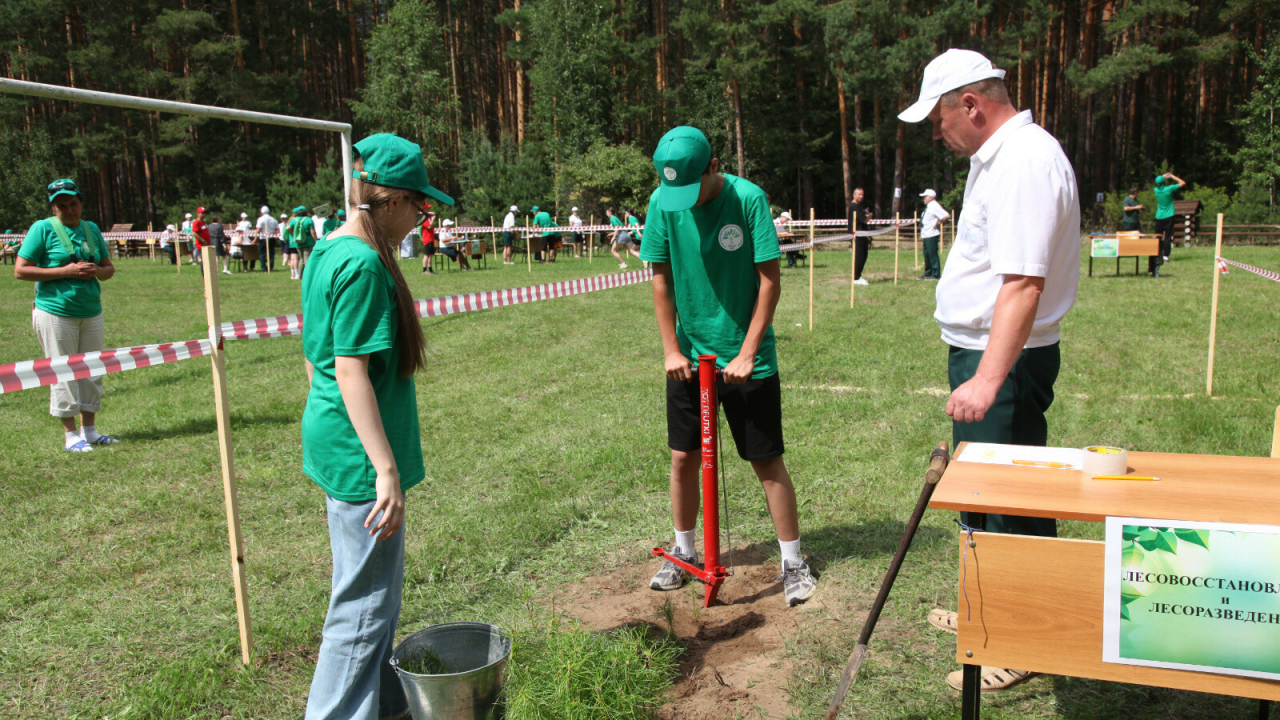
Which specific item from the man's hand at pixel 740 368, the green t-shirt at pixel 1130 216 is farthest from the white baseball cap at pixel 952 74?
the green t-shirt at pixel 1130 216

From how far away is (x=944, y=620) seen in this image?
3330 mm

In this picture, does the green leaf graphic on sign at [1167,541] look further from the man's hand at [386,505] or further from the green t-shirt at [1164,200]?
the green t-shirt at [1164,200]

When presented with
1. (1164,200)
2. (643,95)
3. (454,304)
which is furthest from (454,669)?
(643,95)

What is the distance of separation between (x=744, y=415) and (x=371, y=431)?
1.80 meters

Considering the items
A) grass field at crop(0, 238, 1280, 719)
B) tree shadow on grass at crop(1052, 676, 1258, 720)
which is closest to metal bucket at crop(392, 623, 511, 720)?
grass field at crop(0, 238, 1280, 719)

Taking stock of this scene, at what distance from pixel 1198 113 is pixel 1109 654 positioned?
156ft

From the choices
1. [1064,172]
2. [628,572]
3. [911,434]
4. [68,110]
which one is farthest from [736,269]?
[68,110]

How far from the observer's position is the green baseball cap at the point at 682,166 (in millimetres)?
3072

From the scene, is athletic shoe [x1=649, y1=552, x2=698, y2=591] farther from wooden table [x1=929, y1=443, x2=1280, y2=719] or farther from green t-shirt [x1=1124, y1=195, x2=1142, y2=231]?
green t-shirt [x1=1124, y1=195, x2=1142, y2=231]

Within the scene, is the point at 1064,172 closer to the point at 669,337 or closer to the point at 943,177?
the point at 669,337

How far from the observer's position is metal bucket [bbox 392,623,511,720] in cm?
244

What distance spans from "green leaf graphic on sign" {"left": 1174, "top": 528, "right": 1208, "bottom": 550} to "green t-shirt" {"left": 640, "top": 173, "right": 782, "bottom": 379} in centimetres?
168

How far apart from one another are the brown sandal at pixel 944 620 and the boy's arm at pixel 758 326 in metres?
1.26

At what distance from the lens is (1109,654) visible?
76.0 inches
